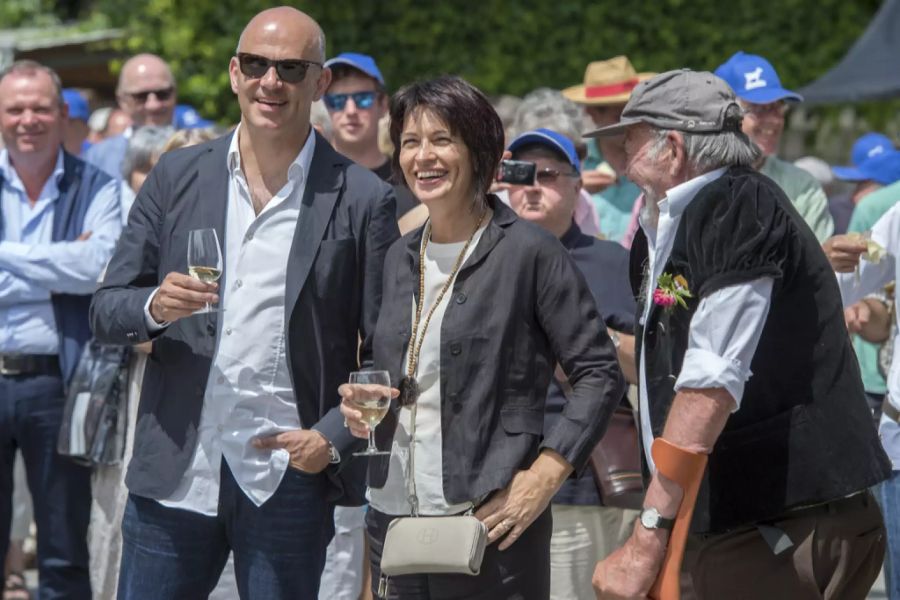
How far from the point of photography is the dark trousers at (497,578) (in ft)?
13.4

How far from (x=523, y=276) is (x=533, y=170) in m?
1.88

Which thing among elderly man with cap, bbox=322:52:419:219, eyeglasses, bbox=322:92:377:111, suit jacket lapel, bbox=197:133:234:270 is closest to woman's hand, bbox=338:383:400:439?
suit jacket lapel, bbox=197:133:234:270

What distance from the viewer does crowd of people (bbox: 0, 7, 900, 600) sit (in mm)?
3887

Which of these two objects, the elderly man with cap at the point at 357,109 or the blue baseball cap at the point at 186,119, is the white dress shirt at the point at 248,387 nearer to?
the elderly man with cap at the point at 357,109

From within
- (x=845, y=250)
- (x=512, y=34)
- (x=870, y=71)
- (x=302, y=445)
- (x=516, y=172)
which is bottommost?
(x=302, y=445)

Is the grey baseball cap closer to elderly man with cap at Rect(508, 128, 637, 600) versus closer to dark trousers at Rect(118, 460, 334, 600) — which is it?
dark trousers at Rect(118, 460, 334, 600)

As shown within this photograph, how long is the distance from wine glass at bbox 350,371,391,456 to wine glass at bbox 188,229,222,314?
48 cm

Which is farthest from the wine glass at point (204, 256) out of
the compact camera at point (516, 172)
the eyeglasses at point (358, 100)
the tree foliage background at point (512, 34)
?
the tree foliage background at point (512, 34)

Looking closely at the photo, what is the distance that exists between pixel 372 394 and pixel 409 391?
0.58ft

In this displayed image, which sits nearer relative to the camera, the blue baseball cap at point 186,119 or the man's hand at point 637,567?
the man's hand at point 637,567

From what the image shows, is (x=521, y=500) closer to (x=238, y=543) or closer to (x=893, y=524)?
(x=238, y=543)

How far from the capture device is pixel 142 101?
30.5 ft

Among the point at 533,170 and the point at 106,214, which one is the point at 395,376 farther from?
the point at 106,214

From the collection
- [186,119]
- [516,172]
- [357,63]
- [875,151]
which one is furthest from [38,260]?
[875,151]
